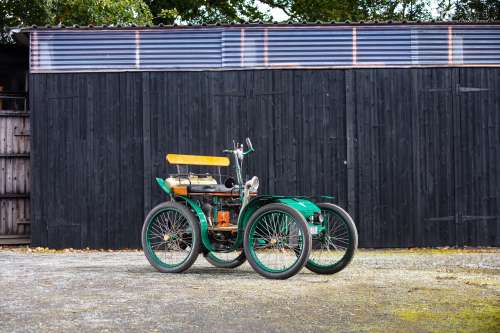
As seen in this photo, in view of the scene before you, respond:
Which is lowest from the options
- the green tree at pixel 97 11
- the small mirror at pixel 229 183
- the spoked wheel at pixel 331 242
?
the spoked wheel at pixel 331 242

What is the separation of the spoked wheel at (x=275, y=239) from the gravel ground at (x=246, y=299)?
0.59ft

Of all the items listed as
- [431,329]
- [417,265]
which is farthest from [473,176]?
[431,329]

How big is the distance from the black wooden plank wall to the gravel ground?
3341 mm

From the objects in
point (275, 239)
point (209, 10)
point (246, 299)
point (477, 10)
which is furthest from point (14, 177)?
point (477, 10)

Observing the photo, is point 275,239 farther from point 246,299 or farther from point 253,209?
point 246,299

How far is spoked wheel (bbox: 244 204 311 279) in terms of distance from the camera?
7695 mm

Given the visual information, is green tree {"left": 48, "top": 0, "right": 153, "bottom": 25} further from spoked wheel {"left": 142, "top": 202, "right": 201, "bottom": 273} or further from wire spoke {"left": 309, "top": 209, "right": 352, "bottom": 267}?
wire spoke {"left": 309, "top": 209, "right": 352, "bottom": 267}

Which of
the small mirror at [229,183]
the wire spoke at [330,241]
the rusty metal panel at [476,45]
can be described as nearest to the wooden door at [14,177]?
the small mirror at [229,183]

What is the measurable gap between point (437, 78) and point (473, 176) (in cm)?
168

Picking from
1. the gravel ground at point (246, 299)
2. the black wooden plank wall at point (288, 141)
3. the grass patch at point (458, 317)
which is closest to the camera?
the grass patch at point (458, 317)

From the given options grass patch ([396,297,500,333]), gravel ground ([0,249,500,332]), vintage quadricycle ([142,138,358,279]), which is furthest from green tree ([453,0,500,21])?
grass patch ([396,297,500,333])

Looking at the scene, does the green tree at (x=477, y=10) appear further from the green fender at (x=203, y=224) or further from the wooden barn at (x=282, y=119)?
the green fender at (x=203, y=224)

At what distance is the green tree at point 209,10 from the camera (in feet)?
78.9

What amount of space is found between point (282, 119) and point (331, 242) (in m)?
4.99
